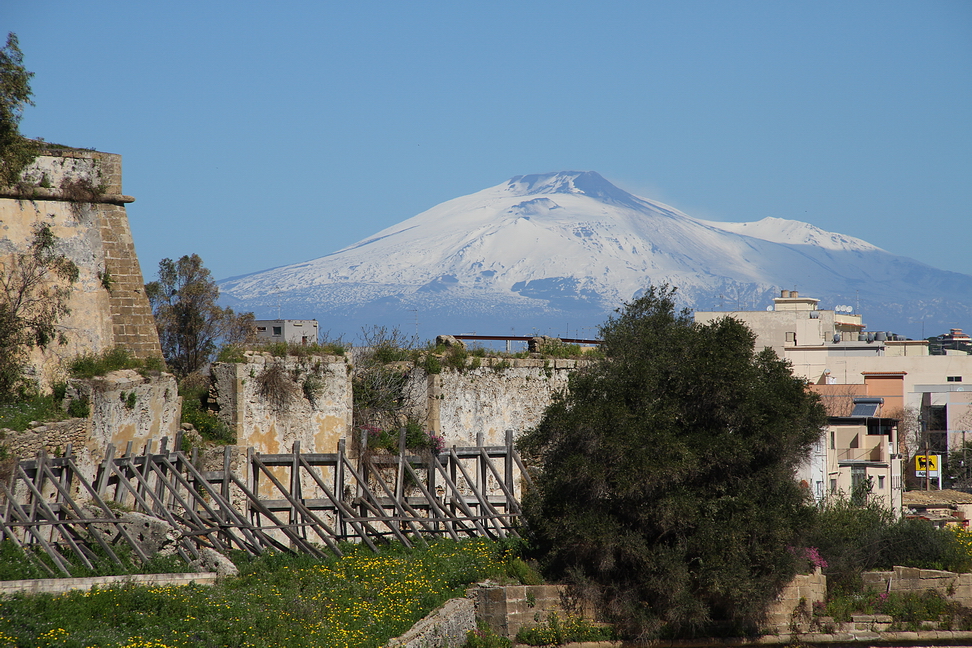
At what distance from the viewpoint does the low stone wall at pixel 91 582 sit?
1641cm

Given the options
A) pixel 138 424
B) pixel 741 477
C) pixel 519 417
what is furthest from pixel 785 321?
pixel 138 424

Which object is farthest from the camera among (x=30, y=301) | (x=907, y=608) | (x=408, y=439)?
(x=408, y=439)

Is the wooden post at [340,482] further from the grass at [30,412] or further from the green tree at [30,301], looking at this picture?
the green tree at [30,301]

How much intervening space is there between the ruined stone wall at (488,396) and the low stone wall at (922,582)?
931 cm

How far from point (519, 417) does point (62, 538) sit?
45.3 feet

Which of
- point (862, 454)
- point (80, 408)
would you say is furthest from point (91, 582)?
point (862, 454)

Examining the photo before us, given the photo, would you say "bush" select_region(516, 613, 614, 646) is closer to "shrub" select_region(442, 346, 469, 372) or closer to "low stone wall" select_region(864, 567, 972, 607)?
"low stone wall" select_region(864, 567, 972, 607)

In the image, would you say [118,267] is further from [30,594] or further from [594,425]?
[594,425]

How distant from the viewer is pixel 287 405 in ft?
82.3

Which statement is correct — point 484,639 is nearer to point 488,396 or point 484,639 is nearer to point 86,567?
point 86,567

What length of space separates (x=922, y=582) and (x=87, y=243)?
71.1ft

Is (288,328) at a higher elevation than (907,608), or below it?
higher

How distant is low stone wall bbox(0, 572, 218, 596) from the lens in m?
16.4

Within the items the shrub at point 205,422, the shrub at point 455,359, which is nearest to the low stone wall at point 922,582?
the shrub at point 455,359
